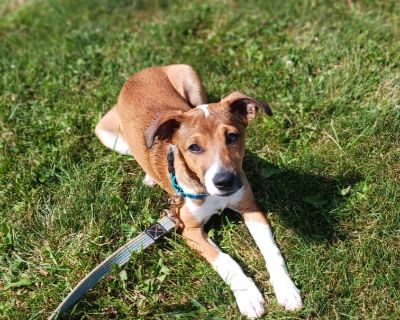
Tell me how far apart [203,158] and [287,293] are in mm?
1251

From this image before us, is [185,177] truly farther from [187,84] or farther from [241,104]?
[187,84]

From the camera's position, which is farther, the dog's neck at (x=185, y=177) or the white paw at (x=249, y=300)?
the dog's neck at (x=185, y=177)

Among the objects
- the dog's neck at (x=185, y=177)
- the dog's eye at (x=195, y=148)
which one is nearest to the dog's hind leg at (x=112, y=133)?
the dog's neck at (x=185, y=177)

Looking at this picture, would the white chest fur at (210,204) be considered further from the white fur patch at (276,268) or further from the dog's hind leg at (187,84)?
the dog's hind leg at (187,84)

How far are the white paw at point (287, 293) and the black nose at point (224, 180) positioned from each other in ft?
2.97

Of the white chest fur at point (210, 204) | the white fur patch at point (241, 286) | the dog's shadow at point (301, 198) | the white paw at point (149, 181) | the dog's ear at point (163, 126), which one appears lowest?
the dog's shadow at point (301, 198)

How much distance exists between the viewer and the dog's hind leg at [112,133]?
19.9ft

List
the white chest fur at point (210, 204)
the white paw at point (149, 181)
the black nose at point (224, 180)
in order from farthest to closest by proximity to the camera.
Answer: the white paw at point (149, 181)
the white chest fur at point (210, 204)
the black nose at point (224, 180)

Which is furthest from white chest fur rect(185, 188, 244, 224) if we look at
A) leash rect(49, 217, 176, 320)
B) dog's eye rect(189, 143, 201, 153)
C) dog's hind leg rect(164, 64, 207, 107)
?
dog's hind leg rect(164, 64, 207, 107)

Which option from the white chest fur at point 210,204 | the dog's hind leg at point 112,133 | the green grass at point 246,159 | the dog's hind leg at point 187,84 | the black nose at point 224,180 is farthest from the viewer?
the dog's hind leg at point 187,84

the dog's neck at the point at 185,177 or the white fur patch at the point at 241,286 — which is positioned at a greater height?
the dog's neck at the point at 185,177

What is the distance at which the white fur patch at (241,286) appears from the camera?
4.30 metres

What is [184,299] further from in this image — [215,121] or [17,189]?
[17,189]

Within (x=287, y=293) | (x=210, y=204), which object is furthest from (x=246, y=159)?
(x=287, y=293)
